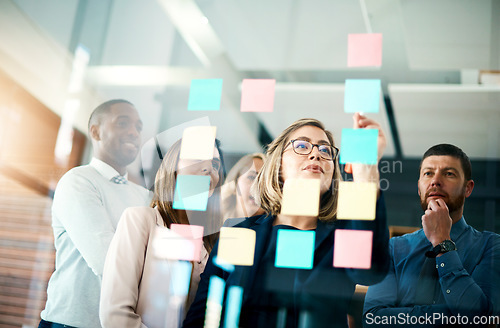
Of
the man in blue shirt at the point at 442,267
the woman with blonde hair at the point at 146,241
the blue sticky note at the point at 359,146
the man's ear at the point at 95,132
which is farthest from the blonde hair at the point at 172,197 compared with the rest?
the man in blue shirt at the point at 442,267

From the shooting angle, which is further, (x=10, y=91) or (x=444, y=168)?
(x=10, y=91)

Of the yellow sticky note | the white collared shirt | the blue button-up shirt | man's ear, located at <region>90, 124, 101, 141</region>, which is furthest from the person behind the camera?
man's ear, located at <region>90, 124, 101, 141</region>

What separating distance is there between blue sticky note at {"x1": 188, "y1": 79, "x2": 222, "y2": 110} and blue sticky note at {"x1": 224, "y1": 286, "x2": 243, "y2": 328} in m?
Result: 0.76

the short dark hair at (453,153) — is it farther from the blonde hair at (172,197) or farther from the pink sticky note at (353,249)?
the blonde hair at (172,197)

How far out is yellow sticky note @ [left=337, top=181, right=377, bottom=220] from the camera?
175cm

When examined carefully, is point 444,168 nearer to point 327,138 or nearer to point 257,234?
point 327,138

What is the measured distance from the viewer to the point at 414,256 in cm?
172

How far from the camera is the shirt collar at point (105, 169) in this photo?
7.12ft

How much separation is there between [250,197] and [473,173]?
812mm

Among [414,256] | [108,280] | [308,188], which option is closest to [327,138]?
[308,188]

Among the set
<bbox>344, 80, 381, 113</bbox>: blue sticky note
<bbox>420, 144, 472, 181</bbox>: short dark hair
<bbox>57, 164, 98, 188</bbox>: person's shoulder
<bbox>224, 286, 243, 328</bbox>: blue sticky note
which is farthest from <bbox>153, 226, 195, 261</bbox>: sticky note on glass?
<bbox>420, 144, 472, 181</bbox>: short dark hair

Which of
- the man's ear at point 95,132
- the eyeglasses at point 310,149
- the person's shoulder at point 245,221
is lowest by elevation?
the person's shoulder at point 245,221

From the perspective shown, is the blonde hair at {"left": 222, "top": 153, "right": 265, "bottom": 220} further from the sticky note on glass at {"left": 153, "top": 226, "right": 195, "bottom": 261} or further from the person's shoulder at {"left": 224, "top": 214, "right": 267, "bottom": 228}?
→ the sticky note on glass at {"left": 153, "top": 226, "right": 195, "bottom": 261}

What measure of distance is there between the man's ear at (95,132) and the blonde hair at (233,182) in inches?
26.8
